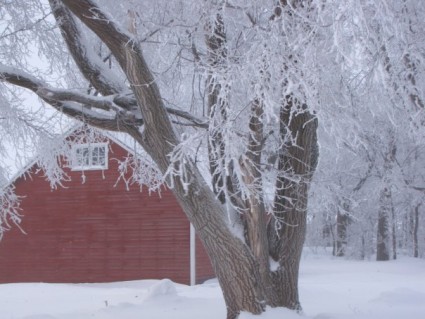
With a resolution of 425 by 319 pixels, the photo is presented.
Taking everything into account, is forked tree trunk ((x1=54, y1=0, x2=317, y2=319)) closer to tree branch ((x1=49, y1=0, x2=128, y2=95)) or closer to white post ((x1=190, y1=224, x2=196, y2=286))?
tree branch ((x1=49, y1=0, x2=128, y2=95))

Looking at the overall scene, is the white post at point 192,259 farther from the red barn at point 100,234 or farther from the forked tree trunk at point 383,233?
the forked tree trunk at point 383,233

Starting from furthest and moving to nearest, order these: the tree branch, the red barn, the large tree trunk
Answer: the red barn, the tree branch, the large tree trunk

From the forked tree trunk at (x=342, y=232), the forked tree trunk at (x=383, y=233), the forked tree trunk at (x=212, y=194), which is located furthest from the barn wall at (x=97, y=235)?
the forked tree trunk at (x=342, y=232)

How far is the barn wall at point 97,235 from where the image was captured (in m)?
18.5

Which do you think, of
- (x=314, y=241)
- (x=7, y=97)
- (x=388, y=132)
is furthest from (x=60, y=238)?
(x=314, y=241)

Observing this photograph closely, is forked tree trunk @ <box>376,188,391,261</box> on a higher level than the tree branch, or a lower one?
lower

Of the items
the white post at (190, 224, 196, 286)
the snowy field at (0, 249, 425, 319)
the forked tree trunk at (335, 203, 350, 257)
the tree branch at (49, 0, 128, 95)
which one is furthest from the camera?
the forked tree trunk at (335, 203, 350, 257)

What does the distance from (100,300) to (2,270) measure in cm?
919

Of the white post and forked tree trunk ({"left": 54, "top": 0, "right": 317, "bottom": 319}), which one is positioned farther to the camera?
the white post

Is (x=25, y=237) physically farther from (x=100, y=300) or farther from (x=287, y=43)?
(x=287, y=43)

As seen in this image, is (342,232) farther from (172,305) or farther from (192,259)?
(172,305)

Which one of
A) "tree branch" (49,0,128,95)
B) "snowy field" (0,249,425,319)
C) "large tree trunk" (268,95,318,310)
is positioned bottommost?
"snowy field" (0,249,425,319)

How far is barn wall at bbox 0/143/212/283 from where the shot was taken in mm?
18500

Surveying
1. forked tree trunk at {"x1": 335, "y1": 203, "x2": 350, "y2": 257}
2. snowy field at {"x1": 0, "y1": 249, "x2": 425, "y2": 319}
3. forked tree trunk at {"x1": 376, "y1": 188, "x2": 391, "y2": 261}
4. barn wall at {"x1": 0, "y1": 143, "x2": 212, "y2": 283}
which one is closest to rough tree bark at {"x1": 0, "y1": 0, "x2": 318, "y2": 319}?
snowy field at {"x1": 0, "y1": 249, "x2": 425, "y2": 319}
